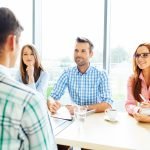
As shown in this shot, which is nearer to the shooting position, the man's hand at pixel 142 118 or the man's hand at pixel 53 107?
the man's hand at pixel 142 118

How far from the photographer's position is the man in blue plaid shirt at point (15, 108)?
733mm

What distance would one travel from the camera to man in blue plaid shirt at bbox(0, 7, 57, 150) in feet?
2.41

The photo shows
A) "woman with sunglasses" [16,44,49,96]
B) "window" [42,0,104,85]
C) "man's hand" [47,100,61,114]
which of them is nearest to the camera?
"man's hand" [47,100,61,114]

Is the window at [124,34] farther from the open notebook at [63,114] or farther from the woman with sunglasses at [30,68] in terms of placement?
the open notebook at [63,114]

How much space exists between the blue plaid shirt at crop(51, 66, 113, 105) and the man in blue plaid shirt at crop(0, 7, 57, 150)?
1.83 meters

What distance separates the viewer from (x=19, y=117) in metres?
0.73

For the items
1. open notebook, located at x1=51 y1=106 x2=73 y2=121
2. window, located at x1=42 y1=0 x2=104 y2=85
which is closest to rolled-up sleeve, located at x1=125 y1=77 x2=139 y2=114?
open notebook, located at x1=51 y1=106 x2=73 y2=121

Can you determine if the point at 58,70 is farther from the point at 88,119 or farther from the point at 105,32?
the point at 88,119

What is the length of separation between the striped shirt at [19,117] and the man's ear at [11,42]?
0.23 feet

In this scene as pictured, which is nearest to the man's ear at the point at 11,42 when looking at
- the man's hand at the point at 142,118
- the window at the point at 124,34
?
the man's hand at the point at 142,118

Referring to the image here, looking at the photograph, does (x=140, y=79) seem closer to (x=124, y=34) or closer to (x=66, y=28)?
(x=124, y=34)

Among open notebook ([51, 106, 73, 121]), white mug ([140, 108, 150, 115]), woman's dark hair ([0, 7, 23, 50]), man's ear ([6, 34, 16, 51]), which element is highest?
woman's dark hair ([0, 7, 23, 50])

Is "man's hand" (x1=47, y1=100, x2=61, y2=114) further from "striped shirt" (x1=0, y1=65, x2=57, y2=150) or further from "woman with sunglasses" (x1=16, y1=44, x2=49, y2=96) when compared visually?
"striped shirt" (x1=0, y1=65, x2=57, y2=150)

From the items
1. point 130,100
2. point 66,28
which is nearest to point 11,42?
point 130,100
